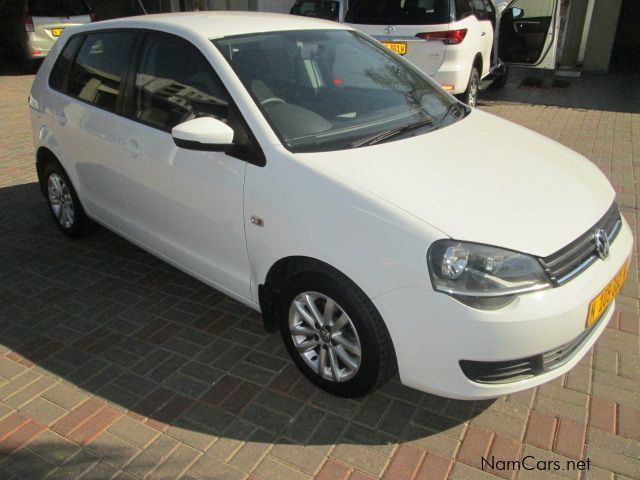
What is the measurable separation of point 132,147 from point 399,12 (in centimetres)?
532

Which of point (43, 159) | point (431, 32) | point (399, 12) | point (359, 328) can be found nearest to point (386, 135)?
point (359, 328)

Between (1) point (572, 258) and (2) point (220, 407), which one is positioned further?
(2) point (220, 407)

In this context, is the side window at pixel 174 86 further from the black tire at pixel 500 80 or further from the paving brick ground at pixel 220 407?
the black tire at pixel 500 80

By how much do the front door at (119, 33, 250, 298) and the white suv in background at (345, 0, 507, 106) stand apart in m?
4.87

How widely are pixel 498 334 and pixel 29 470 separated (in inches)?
82.2

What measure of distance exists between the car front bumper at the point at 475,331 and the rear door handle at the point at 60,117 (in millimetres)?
2928

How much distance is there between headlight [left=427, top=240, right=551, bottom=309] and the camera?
2164 millimetres

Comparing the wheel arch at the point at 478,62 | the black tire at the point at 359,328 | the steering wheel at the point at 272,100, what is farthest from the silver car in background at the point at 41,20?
the black tire at the point at 359,328

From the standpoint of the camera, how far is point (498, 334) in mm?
2158

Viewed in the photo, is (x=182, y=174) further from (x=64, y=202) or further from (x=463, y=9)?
(x=463, y=9)

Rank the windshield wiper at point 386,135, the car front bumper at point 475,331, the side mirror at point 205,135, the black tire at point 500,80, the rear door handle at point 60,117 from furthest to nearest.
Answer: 1. the black tire at point 500,80
2. the rear door handle at point 60,117
3. the windshield wiper at point 386,135
4. the side mirror at point 205,135
5. the car front bumper at point 475,331

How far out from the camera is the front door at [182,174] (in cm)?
286

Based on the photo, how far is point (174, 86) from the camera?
3.15 metres

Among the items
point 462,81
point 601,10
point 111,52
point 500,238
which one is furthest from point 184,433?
→ point 601,10
